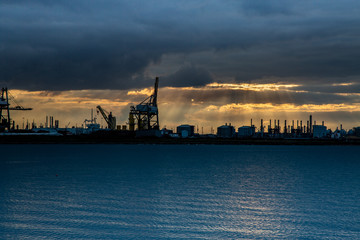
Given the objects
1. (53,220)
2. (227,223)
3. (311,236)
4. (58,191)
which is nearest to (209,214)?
(227,223)

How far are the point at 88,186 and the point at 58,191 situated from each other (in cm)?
506

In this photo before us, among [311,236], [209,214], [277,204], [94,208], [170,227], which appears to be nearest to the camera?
[311,236]

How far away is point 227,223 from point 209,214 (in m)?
2.60

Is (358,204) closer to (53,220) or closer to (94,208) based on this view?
(94,208)

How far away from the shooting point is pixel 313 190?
4347cm

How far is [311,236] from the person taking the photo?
2253 cm

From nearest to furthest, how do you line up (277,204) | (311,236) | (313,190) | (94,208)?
1. (311,236)
2. (94,208)
3. (277,204)
4. (313,190)

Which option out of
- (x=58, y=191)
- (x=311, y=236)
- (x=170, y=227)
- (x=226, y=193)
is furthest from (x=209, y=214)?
(x=58, y=191)

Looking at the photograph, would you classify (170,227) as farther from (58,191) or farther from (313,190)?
(313,190)

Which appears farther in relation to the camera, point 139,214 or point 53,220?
point 139,214

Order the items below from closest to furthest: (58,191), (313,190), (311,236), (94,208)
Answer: (311,236) → (94,208) → (58,191) → (313,190)

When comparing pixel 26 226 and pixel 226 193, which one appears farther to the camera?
pixel 226 193

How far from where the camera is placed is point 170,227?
78.9ft

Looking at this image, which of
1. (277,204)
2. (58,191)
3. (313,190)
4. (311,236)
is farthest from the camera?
(313,190)
